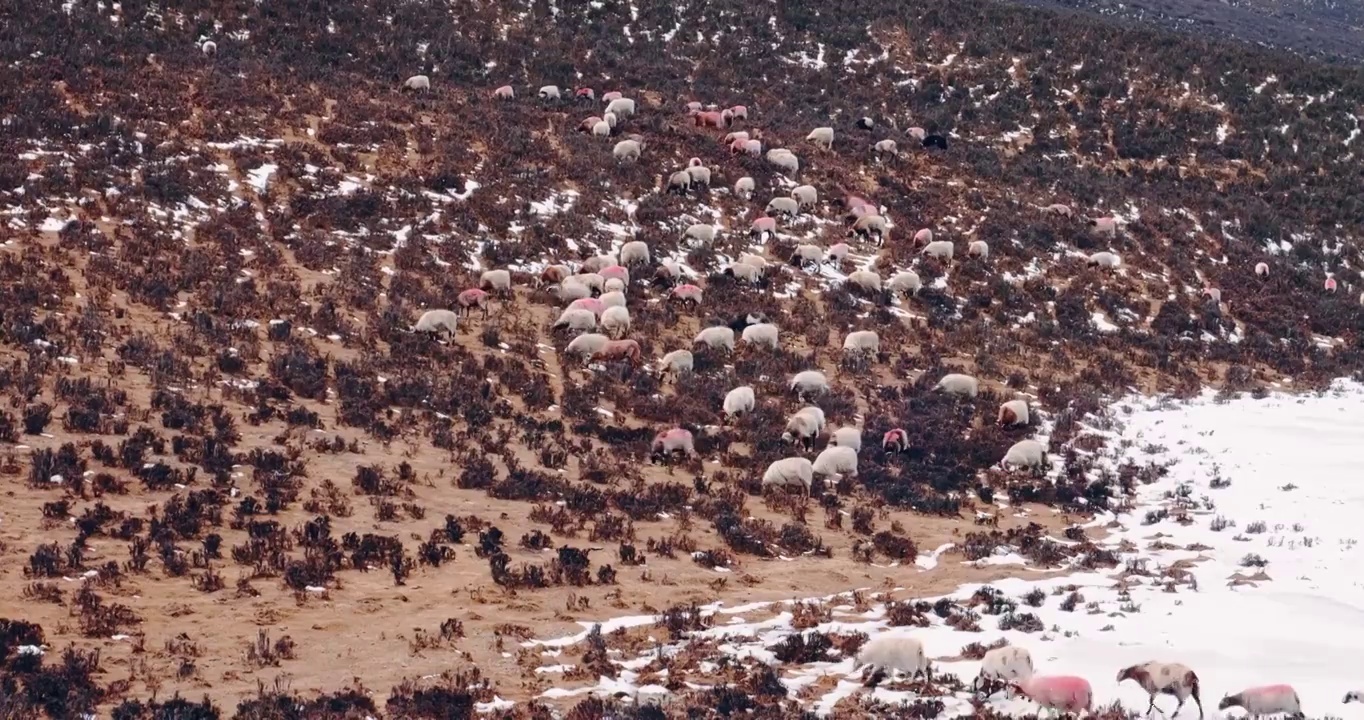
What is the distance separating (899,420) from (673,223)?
10.0 meters

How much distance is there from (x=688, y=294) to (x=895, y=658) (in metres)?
13.4

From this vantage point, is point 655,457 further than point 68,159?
No

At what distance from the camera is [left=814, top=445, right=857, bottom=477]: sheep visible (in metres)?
16.7

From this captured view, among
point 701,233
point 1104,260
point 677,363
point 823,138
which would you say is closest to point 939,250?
point 1104,260

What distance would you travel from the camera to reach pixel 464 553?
12.6 meters

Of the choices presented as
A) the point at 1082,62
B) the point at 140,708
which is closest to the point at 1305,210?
the point at 1082,62

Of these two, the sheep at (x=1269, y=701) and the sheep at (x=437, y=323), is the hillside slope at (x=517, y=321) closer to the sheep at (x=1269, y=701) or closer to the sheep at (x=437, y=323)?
the sheep at (x=437, y=323)

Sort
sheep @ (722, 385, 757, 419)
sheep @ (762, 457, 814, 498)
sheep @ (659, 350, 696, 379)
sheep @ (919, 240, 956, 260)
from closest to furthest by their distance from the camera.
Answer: sheep @ (762, 457, 814, 498) < sheep @ (722, 385, 757, 419) < sheep @ (659, 350, 696, 379) < sheep @ (919, 240, 956, 260)

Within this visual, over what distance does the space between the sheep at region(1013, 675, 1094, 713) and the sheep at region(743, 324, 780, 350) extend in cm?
1234

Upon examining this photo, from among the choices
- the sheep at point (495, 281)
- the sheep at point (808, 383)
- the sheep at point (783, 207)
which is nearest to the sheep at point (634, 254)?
the sheep at point (495, 281)

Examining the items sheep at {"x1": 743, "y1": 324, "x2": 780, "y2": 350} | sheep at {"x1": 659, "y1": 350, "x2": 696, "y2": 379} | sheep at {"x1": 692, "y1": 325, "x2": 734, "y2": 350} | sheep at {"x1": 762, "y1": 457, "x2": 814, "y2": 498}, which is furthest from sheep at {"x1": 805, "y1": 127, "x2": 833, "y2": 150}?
sheep at {"x1": 762, "y1": 457, "x2": 814, "y2": 498}

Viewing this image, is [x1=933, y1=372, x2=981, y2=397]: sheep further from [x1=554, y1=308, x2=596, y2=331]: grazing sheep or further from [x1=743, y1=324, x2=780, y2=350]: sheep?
[x1=554, y1=308, x2=596, y2=331]: grazing sheep

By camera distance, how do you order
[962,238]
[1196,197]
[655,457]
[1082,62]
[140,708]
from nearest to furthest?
A: 1. [140,708]
2. [655,457]
3. [962,238]
4. [1196,197]
5. [1082,62]

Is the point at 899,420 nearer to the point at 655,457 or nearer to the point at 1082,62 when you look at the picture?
the point at 655,457
